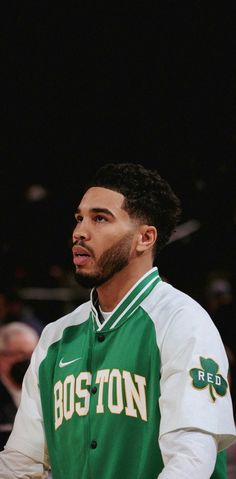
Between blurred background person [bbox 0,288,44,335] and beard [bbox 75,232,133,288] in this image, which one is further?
blurred background person [bbox 0,288,44,335]

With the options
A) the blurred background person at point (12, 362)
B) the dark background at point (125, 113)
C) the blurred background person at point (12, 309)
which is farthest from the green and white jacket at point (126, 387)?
the dark background at point (125, 113)

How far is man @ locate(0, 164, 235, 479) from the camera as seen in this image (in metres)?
1.67

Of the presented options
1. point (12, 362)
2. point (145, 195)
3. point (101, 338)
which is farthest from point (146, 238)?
point (12, 362)

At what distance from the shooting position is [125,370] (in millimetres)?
1803

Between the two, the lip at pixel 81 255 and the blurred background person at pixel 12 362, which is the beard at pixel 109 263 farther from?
the blurred background person at pixel 12 362

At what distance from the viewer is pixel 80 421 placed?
1857 mm

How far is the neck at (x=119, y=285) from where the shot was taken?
1968 millimetres

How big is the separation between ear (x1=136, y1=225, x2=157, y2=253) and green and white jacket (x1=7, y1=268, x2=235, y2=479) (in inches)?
2.5

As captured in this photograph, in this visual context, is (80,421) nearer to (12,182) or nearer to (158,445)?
(158,445)

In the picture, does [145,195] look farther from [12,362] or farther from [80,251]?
[12,362]

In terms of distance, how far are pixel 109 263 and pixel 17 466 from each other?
1.83ft

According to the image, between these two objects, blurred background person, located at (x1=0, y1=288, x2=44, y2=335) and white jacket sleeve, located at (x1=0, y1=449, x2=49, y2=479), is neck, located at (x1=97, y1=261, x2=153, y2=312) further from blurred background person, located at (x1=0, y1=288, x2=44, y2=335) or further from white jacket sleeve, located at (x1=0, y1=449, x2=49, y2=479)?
blurred background person, located at (x1=0, y1=288, x2=44, y2=335)

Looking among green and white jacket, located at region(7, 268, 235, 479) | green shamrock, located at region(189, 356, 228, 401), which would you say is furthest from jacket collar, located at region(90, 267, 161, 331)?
green shamrock, located at region(189, 356, 228, 401)

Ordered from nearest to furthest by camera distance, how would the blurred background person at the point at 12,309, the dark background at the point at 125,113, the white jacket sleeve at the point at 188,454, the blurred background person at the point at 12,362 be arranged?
1. the white jacket sleeve at the point at 188,454
2. the blurred background person at the point at 12,362
3. the blurred background person at the point at 12,309
4. the dark background at the point at 125,113
